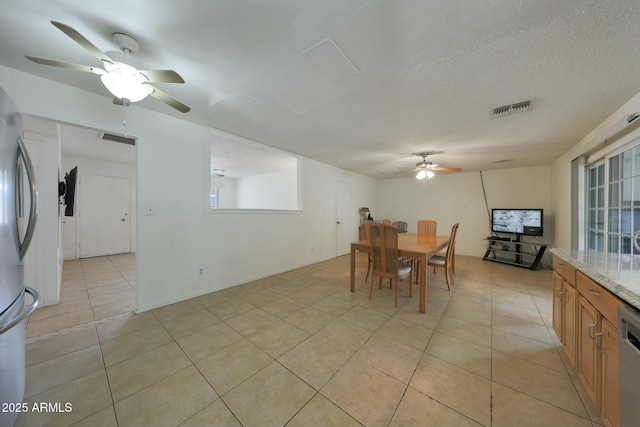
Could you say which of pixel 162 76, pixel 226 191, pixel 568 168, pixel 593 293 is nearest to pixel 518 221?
pixel 568 168

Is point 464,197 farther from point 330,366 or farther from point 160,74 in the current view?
point 160,74

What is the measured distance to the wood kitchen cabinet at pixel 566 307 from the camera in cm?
152

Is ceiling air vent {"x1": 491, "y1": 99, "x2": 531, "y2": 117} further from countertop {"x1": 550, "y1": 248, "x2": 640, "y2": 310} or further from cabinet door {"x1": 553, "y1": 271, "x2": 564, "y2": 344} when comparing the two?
cabinet door {"x1": 553, "y1": 271, "x2": 564, "y2": 344}

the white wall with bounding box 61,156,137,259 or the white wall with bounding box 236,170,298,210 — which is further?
the white wall with bounding box 236,170,298,210

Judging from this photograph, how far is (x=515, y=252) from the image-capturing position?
453 cm

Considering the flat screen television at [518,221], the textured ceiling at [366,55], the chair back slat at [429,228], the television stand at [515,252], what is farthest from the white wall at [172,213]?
the flat screen television at [518,221]

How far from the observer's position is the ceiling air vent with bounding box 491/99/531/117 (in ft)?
7.09

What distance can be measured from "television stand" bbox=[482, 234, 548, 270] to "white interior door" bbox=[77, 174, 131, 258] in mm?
9222

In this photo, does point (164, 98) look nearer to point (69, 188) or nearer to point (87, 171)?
point (69, 188)

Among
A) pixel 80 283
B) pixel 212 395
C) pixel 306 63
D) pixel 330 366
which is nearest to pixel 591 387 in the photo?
pixel 330 366

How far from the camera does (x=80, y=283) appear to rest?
11.2 feet

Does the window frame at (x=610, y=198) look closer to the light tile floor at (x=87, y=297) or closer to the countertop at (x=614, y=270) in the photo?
the countertop at (x=614, y=270)

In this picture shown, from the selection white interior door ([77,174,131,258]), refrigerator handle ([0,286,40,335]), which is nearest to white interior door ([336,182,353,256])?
refrigerator handle ([0,286,40,335])

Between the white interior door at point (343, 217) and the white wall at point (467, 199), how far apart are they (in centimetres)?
171
